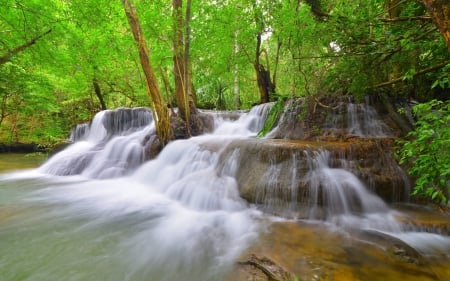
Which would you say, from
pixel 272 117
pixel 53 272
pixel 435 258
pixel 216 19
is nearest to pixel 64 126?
pixel 216 19

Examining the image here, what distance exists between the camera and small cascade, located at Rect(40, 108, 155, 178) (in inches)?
297

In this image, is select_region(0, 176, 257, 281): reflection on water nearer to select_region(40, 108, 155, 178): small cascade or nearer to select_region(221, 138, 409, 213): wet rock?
select_region(221, 138, 409, 213): wet rock

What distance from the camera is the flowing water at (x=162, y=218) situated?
264cm

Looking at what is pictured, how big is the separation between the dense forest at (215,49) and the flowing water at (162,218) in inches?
69.4

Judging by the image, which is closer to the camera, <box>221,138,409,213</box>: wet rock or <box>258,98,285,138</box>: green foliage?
<box>221,138,409,213</box>: wet rock

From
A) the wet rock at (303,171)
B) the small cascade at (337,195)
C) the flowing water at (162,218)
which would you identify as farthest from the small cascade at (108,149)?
the small cascade at (337,195)

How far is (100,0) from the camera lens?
5.80m

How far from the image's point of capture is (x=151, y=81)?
690 cm

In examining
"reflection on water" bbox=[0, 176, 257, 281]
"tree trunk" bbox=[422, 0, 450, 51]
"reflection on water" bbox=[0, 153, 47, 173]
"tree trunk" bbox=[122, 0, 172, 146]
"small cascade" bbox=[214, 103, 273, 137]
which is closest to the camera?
"tree trunk" bbox=[422, 0, 450, 51]

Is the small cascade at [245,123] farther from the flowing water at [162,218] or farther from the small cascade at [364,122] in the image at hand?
the small cascade at [364,122]

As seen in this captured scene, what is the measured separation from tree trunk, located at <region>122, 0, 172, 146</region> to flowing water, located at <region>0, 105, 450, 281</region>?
607 millimetres

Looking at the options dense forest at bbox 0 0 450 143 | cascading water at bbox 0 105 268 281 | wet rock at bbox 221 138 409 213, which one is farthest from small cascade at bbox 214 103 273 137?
wet rock at bbox 221 138 409 213

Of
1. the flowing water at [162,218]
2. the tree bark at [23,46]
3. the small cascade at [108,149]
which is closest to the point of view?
the flowing water at [162,218]

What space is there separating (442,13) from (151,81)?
6397 mm
